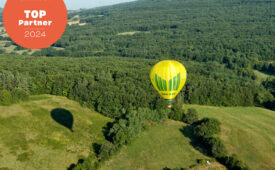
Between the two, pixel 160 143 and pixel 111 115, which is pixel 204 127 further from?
pixel 111 115

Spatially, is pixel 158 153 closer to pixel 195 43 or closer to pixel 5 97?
pixel 5 97

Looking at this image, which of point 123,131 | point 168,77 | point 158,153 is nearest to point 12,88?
point 123,131

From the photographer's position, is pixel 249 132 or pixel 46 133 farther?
pixel 249 132

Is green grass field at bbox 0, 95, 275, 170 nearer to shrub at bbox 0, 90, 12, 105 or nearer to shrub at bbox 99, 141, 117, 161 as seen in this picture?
shrub at bbox 99, 141, 117, 161

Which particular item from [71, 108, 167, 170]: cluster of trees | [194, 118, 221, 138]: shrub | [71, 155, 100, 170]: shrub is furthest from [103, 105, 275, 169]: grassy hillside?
[194, 118, 221, 138]: shrub

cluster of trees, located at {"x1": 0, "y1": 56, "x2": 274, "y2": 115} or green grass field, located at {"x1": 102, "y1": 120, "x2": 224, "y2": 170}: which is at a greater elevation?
cluster of trees, located at {"x1": 0, "y1": 56, "x2": 274, "y2": 115}

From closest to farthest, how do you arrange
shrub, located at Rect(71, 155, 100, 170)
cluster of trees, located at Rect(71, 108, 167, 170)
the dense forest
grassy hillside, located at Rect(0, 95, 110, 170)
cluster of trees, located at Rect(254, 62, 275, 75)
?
1. shrub, located at Rect(71, 155, 100, 170)
2. cluster of trees, located at Rect(71, 108, 167, 170)
3. grassy hillside, located at Rect(0, 95, 110, 170)
4. the dense forest
5. cluster of trees, located at Rect(254, 62, 275, 75)
